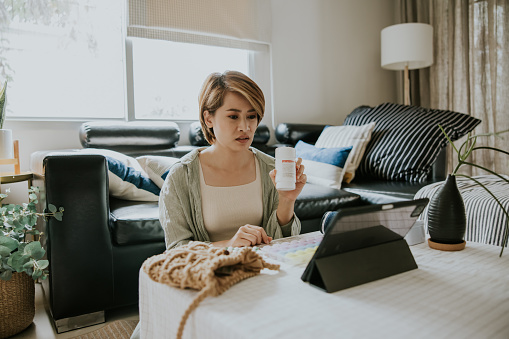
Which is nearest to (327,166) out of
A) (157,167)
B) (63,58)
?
(157,167)

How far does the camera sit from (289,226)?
1123 millimetres

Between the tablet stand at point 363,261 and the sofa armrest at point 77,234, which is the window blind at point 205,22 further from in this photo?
the tablet stand at point 363,261

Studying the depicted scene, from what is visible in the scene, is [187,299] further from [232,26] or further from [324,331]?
[232,26]

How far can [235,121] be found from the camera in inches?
42.8

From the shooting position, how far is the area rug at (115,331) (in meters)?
1.41

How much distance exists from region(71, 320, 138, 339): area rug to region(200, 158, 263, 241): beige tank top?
64cm

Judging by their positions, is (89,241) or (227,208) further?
(89,241)

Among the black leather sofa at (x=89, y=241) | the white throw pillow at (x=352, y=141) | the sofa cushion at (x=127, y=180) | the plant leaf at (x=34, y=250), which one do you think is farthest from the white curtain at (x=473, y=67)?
the plant leaf at (x=34, y=250)

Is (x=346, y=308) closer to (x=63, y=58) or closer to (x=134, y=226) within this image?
(x=134, y=226)

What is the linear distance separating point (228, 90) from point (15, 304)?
112 cm

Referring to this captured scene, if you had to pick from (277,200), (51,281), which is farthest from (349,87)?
(51,281)

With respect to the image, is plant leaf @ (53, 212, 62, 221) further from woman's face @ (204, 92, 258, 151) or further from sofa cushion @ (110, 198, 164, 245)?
woman's face @ (204, 92, 258, 151)

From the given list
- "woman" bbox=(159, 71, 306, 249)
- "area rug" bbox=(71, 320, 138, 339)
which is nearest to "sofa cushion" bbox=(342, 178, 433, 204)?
"woman" bbox=(159, 71, 306, 249)

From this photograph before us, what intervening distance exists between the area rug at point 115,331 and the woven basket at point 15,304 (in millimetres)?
229
